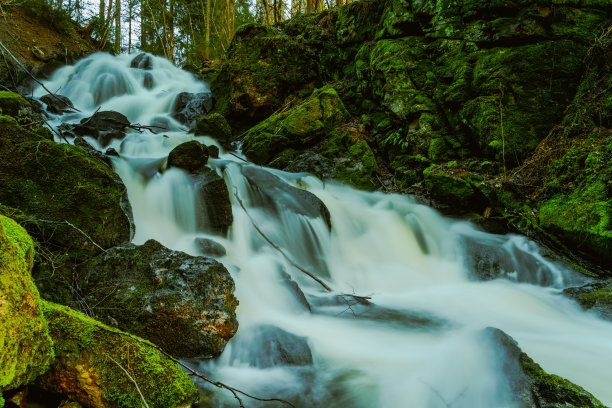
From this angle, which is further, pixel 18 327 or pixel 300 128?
pixel 300 128

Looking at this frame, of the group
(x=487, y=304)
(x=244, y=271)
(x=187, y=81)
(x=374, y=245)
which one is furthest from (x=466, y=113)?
(x=187, y=81)

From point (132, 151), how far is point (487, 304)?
7478 mm

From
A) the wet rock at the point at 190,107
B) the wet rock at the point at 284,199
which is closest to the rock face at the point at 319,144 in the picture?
the wet rock at the point at 284,199

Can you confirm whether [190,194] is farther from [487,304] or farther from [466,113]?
[466,113]

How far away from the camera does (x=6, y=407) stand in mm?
1545

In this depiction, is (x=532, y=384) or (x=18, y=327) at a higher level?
(x=18, y=327)

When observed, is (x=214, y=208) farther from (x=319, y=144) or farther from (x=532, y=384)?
(x=532, y=384)

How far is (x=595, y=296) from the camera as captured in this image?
3846mm

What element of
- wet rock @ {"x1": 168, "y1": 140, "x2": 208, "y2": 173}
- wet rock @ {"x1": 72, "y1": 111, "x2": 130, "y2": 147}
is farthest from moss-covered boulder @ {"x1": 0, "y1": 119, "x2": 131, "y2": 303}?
wet rock @ {"x1": 72, "y1": 111, "x2": 130, "y2": 147}

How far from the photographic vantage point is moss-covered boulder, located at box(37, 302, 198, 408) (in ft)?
5.87

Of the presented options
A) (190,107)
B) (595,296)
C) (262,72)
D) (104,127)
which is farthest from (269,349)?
(190,107)

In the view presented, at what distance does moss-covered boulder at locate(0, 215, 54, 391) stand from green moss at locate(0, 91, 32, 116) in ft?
16.8

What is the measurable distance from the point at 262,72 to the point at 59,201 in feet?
24.7

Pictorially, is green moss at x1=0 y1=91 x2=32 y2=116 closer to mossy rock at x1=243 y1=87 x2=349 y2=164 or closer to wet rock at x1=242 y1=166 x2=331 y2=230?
wet rock at x1=242 y1=166 x2=331 y2=230
